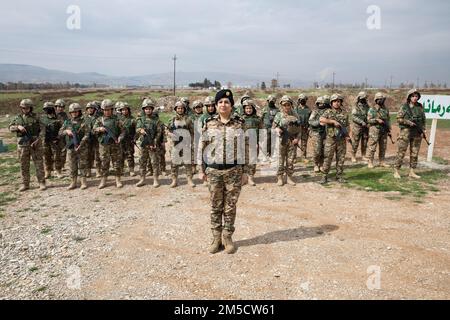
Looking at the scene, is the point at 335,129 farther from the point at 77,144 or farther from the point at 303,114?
the point at 77,144

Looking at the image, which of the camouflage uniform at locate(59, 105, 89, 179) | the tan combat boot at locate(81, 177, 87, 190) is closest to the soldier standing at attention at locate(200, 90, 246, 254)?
the camouflage uniform at locate(59, 105, 89, 179)

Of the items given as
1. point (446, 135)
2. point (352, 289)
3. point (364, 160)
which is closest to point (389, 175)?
point (364, 160)

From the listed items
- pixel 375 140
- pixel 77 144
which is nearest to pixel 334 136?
pixel 375 140

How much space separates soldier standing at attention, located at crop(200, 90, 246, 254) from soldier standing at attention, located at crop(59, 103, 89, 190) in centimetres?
532

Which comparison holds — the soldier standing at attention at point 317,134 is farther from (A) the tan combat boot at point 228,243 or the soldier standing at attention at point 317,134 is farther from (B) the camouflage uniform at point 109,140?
(B) the camouflage uniform at point 109,140

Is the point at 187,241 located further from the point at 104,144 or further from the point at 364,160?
the point at 364,160

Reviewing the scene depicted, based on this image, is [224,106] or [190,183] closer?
[224,106]

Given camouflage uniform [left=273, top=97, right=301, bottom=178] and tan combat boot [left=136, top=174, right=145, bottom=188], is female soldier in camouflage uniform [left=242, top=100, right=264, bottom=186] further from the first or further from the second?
tan combat boot [left=136, top=174, right=145, bottom=188]

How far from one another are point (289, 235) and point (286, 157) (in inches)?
138

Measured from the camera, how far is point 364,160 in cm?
1214

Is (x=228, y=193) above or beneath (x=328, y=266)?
above

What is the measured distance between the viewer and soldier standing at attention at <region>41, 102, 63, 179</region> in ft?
34.8

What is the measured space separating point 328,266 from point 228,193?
1.87m

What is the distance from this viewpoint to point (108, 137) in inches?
366
